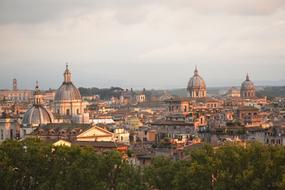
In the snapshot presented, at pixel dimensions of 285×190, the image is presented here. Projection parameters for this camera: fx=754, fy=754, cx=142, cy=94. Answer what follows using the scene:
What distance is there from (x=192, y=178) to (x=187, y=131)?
38.9 meters

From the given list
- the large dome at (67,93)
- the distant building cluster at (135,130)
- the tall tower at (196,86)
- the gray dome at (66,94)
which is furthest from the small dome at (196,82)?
the gray dome at (66,94)

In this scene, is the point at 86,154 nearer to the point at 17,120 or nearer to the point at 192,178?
the point at 192,178

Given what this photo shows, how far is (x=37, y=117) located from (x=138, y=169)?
37.2 meters

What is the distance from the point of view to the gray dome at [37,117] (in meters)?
77.5

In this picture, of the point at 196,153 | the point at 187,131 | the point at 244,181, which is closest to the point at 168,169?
the point at 196,153

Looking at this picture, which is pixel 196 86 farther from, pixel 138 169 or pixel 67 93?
pixel 138 169

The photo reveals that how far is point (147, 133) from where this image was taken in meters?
81.2

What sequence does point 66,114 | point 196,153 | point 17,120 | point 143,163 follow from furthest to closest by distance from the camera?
point 66,114
point 17,120
point 143,163
point 196,153

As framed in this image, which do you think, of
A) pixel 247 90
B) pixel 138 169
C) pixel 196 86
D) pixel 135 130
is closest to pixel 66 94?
pixel 135 130

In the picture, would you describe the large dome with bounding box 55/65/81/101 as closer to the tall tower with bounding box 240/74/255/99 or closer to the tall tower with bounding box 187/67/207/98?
the tall tower with bounding box 187/67/207/98

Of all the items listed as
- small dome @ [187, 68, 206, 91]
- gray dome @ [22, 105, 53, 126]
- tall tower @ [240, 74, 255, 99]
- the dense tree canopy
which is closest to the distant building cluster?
gray dome @ [22, 105, 53, 126]

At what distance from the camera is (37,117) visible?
256 ft

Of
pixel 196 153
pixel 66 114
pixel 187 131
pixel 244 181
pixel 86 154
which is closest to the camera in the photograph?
pixel 244 181

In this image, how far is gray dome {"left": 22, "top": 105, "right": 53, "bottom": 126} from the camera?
7750 cm
